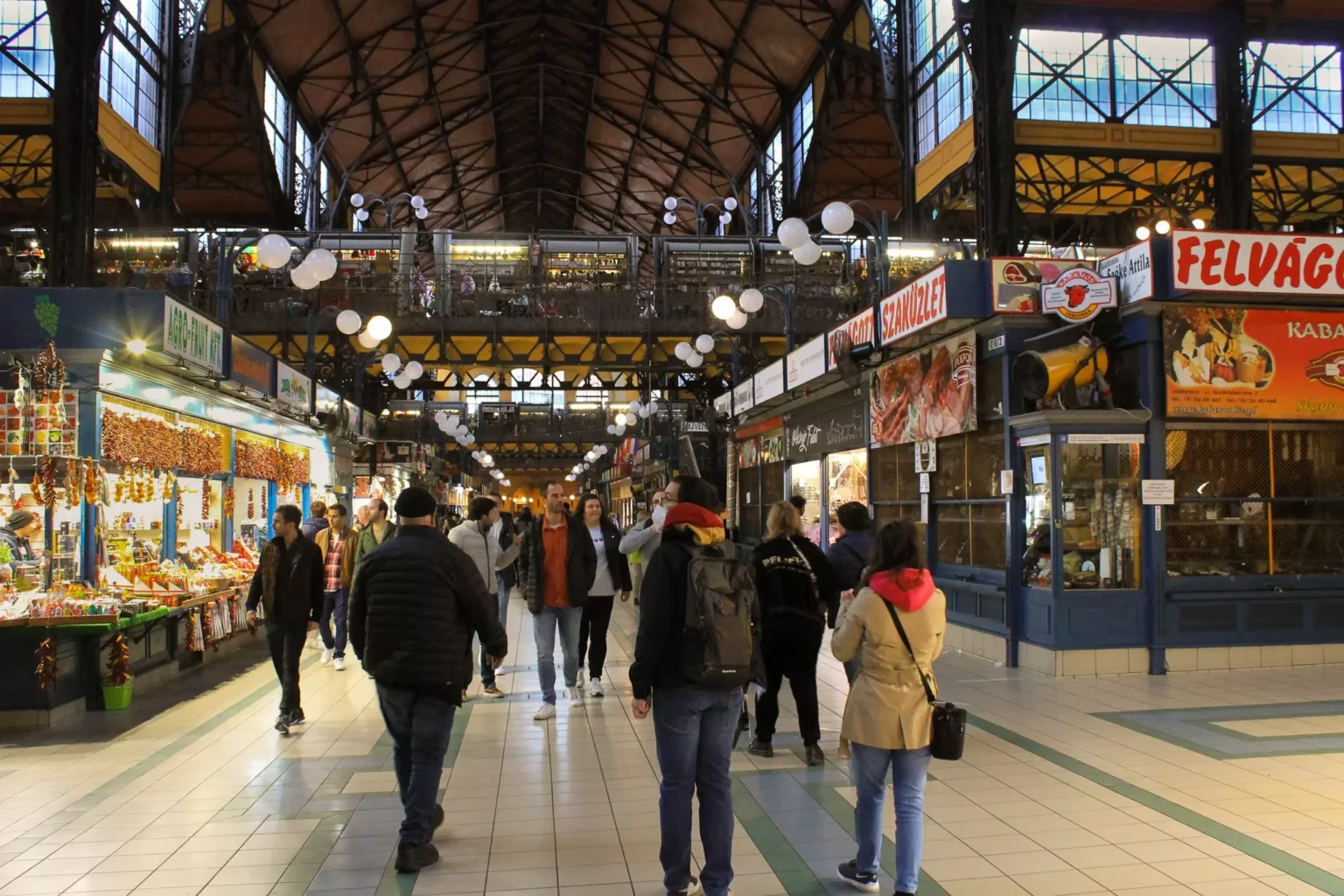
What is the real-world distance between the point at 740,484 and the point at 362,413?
8.16m

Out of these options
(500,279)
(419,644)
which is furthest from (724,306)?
(500,279)

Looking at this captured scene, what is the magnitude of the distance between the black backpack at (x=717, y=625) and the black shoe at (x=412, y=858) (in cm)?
153

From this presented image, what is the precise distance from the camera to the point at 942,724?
379 centimetres

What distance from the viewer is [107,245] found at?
22172 millimetres

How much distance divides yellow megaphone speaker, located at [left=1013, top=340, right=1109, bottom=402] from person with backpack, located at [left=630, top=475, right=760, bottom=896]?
605 centimetres

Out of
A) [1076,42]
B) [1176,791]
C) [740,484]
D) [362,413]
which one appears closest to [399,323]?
[362,413]

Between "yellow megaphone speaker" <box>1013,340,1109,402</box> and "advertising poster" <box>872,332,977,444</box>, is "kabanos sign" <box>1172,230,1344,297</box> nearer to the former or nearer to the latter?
"yellow megaphone speaker" <box>1013,340,1109,402</box>

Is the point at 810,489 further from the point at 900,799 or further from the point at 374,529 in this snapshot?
the point at 900,799

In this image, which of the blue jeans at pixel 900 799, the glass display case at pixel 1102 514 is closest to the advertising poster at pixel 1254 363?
the glass display case at pixel 1102 514

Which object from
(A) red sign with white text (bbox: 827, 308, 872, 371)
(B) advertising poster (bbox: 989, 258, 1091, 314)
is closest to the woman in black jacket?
(B) advertising poster (bbox: 989, 258, 1091, 314)

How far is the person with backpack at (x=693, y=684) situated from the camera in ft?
12.1

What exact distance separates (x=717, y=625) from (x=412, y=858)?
1.73 metres

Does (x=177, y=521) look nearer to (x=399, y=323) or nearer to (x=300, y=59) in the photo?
(x=399, y=323)

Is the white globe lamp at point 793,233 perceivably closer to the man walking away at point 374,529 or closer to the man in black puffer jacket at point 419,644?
the man walking away at point 374,529
